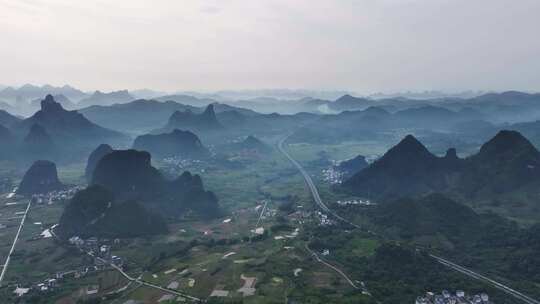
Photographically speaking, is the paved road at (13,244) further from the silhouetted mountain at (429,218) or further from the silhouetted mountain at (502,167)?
the silhouetted mountain at (502,167)

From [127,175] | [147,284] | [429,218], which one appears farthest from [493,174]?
[127,175]

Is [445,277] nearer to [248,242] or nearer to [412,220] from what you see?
[412,220]

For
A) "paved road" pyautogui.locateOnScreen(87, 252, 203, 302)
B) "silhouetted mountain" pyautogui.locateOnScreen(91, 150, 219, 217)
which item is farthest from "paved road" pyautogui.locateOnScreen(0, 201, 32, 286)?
"silhouetted mountain" pyautogui.locateOnScreen(91, 150, 219, 217)

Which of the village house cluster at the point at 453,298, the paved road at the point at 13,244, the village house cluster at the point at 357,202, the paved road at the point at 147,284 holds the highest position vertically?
the village house cluster at the point at 357,202

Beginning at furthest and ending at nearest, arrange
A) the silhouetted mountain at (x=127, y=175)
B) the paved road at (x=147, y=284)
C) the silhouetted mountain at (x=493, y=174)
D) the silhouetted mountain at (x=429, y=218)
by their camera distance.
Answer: the silhouetted mountain at (x=127, y=175)
the silhouetted mountain at (x=493, y=174)
the silhouetted mountain at (x=429, y=218)
the paved road at (x=147, y=284)

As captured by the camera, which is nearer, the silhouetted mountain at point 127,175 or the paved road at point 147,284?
the paved road at point 147,284

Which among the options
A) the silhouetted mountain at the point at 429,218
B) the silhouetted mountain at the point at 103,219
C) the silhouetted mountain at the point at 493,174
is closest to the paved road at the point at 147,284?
the silhouetted mountain at the point at 103,219
